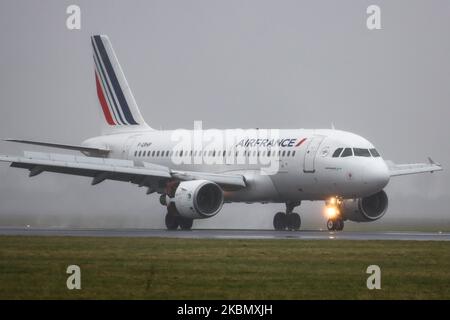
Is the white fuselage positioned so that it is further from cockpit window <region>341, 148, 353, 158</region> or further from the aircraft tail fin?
the aircraft tail fin

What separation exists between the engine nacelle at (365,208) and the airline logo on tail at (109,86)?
17.4m

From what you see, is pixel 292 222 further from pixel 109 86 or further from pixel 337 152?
pixel 109 86

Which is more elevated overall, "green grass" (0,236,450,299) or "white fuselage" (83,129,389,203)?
"white fuselage" (83,129,389,203)

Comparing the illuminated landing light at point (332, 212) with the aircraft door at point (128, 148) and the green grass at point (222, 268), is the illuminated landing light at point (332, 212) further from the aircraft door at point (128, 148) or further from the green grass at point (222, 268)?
the aircraft door at point (128, 148)

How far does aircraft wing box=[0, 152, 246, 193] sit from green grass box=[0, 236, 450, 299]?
12.8 meters

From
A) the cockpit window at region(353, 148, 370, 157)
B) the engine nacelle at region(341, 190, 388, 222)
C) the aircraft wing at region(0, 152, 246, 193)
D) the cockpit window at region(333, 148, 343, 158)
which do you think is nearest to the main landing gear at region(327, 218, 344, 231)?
the engine nacelle at region(341, 190, 388, 222)

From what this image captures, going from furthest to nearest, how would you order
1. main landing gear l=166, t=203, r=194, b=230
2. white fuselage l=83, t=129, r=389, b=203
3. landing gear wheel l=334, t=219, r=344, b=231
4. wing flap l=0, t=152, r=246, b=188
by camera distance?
main landing gear l=166, t=203, r=194, b=230, wing flap l=0, t=152, r=246, b=188, landing gear wheel l=334, t=219, r=344, b=231, white fuselage l=83, t=129, r=389, b=203

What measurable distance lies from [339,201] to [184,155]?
10.9 meters

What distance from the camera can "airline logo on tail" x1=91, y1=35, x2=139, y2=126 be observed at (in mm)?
72312

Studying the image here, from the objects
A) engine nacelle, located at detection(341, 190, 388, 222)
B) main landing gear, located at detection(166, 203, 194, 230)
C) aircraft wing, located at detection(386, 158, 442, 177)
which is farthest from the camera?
aircraft wing, located at detection(386, 158, 442, 177)

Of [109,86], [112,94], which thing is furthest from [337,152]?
[109,86]

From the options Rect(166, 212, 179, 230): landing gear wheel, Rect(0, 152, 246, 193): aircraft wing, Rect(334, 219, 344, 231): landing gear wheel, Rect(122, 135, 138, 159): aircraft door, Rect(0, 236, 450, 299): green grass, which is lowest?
Rect(0, 236, 450, 299): green grass

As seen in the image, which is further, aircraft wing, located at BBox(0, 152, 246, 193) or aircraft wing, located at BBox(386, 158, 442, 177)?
aircraft wing, located at BBox(386, 158, 442, 177)

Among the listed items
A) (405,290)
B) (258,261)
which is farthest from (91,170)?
(405,290)
